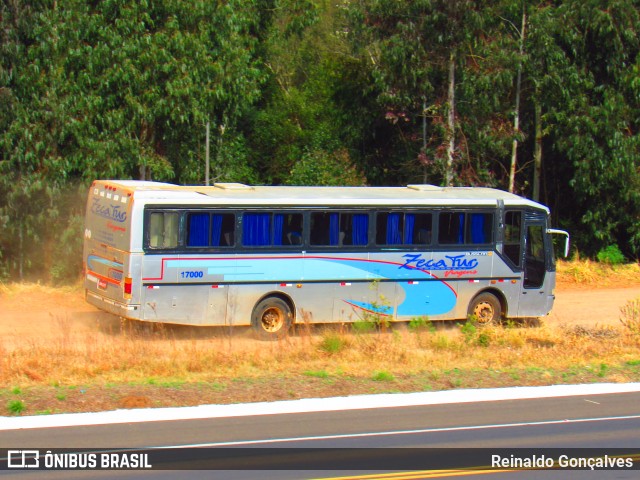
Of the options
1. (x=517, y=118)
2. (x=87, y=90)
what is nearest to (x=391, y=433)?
(x=87, y=90)

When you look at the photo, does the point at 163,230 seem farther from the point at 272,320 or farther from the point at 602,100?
the point at 602,100

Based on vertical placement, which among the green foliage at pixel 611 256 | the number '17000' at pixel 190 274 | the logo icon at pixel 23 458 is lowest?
the logo icon at pixel 23 458

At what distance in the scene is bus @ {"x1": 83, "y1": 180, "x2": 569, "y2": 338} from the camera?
17453 millimetres

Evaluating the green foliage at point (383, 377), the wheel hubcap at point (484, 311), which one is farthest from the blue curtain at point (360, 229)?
the green foliage at point (383, 377)

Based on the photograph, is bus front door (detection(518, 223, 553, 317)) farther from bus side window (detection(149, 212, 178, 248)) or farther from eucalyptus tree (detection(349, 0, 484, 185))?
bus side window (detection(149, 212, 178, 248))

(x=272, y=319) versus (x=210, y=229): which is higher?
(x=210, y=229)

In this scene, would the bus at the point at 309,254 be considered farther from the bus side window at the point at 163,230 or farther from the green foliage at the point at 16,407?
the green foliage at the point at 16,407

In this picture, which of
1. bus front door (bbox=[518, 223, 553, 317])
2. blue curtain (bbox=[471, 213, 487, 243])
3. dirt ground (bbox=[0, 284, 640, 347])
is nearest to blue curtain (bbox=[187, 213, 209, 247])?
dirt ground (bbox=[0, 284, 640, 347])

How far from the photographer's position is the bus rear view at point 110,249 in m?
17.2

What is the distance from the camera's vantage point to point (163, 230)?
17438 millimetres

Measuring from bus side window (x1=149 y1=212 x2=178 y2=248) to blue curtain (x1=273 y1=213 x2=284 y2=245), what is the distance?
1944mm

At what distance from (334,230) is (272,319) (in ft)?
6.98

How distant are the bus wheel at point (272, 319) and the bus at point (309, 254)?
0.02 metres

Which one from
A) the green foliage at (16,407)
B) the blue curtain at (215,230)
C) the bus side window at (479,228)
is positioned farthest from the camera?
the bus side window at (479,228)
